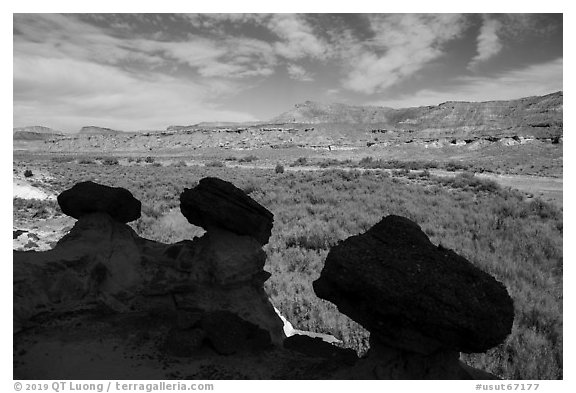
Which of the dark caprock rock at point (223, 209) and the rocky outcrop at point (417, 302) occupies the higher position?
the dark caprock rock at point (223, 209)

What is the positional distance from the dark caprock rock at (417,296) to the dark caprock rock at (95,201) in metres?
4.62

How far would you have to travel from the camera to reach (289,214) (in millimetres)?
18438

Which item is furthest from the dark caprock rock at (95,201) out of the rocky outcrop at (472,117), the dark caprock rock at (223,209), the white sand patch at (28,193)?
the rocky outcrop at (472,117)

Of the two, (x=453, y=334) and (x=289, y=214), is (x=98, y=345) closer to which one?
(x=453, y=334)

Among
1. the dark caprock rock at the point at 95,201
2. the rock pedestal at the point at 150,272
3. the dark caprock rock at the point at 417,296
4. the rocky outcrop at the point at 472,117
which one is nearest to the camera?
the dark caprock rock at the point at 417,296

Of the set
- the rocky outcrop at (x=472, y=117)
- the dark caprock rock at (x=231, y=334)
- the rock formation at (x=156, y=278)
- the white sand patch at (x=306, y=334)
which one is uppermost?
the rocky outcrop at (x=472, y=117)

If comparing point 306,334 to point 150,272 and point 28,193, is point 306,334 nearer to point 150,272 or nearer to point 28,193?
point 150,272

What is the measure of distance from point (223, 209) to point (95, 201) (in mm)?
2559

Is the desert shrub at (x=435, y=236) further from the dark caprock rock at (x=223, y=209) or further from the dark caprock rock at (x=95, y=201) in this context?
the dark caprock rock at (x=95, y=201)

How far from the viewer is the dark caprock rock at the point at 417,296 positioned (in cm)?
422

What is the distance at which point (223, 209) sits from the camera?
712cm

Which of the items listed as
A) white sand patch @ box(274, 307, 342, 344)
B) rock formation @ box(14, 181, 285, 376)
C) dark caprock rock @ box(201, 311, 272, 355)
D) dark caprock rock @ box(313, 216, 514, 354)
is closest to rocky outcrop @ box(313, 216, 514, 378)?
dark caprock rock @ box(313, 216, 514, 354)

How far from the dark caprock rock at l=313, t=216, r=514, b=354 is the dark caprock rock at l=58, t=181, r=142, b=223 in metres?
4.62

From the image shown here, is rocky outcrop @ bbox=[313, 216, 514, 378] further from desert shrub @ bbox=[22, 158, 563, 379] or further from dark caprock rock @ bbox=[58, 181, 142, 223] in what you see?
dark caprock rock @ bbox=[58, 181, 142, 223]
